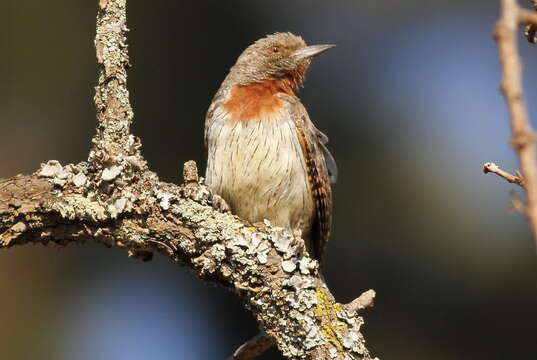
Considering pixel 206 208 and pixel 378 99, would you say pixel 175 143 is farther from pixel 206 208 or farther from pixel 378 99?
pixel 206 208

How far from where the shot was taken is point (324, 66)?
24.5 feet

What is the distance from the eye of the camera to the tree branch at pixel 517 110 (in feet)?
3.16

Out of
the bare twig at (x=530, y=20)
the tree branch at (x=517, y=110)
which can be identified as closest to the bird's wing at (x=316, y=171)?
the bare twig at (x=530, y=20)

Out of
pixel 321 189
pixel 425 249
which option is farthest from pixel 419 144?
pixel 321 189

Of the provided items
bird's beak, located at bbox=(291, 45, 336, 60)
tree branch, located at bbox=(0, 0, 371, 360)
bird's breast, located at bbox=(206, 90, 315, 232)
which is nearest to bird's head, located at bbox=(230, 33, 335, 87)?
bird's beak, located at bbox=(291, 45, 336, 60)

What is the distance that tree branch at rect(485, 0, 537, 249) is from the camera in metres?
0.96

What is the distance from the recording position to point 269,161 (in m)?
4.05

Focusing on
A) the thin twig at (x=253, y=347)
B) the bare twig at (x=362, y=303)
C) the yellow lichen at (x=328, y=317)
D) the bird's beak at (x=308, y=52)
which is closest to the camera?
the yellow lichen at (x=328, y=317)

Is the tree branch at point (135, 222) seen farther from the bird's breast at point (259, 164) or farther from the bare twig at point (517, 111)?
the bare twig at point (517, 111)

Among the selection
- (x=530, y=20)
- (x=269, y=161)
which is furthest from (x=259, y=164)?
(x=530, y=20)

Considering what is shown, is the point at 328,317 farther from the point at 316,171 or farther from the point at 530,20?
the point at 530,20

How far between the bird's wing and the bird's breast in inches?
1.9

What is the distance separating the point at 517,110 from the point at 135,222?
2.28 metres

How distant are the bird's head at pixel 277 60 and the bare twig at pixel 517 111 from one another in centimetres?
373
